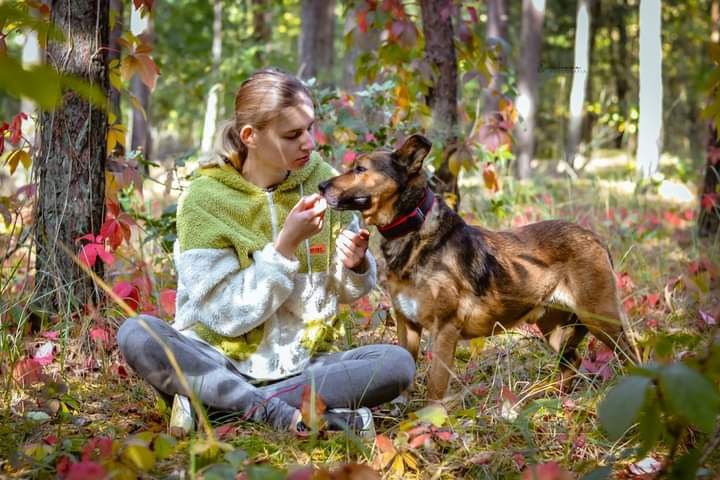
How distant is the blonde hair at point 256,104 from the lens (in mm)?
3461

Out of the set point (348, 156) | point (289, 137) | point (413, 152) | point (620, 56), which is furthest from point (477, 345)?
point (620, 56)

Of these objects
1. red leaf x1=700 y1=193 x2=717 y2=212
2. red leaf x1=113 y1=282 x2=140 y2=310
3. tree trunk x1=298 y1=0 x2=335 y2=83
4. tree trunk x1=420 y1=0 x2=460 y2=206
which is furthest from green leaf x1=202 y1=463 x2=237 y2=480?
tree trunk x1=298 y1=0 x2=335 y2=83

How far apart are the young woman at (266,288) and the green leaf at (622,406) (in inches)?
64.8

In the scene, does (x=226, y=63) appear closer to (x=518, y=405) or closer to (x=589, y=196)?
(x=589, y=196)

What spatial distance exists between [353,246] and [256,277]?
1.60ft

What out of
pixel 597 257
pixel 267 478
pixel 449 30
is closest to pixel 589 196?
pixel 449 30

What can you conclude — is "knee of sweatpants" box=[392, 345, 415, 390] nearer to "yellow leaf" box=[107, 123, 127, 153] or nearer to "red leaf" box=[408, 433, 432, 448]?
"red leaf" box=[408, 433, 432, 448]

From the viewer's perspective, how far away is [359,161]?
3.59 m

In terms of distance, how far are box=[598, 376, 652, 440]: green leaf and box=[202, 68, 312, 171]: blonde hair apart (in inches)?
88.5

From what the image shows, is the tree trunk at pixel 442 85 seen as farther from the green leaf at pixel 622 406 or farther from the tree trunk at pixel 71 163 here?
the green leaf at pixel 622 406

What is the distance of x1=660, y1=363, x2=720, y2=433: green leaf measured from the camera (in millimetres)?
1572

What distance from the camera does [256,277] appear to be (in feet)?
10.9

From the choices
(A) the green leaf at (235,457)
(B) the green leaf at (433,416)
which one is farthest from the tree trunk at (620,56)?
(A) the green leaf at (235,457)

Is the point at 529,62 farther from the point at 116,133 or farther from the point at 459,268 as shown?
the point at 459,268
